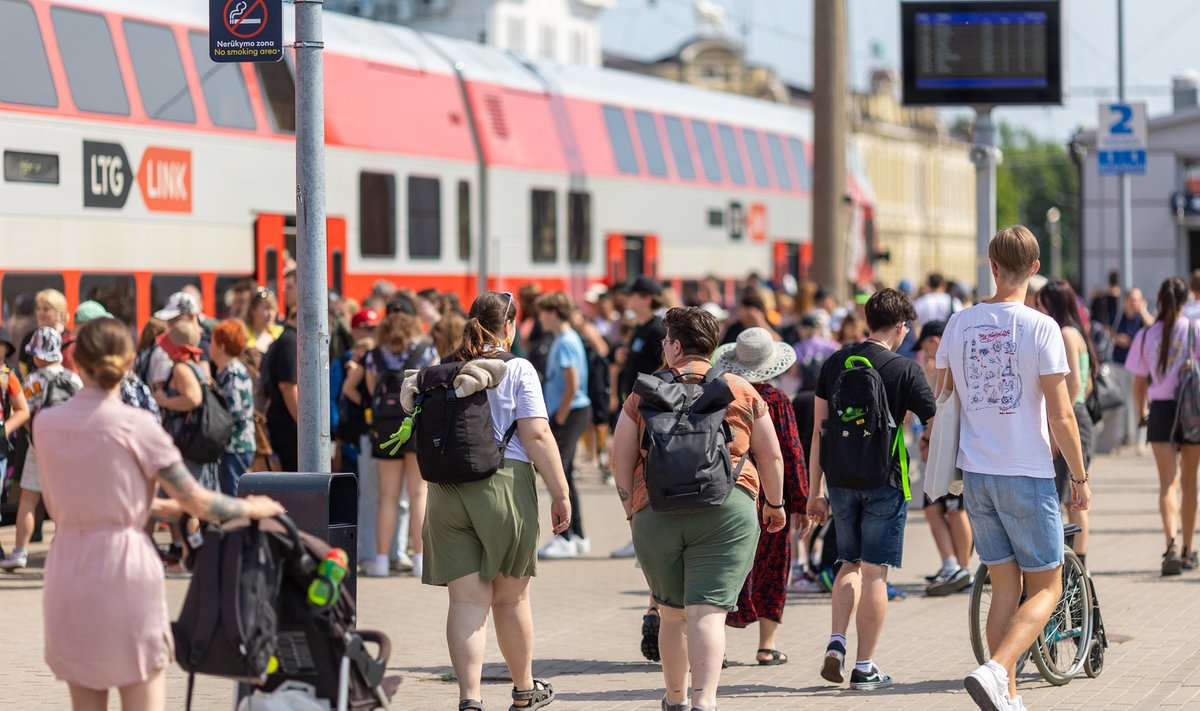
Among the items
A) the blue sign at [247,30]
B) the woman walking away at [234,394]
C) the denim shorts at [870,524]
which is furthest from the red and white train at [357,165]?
the denim shorts at [870,524]

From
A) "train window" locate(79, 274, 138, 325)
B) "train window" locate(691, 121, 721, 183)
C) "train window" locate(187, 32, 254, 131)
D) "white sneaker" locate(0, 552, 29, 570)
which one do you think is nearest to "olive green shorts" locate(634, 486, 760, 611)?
"white sneaker" locate(0, 552, 29, 570)

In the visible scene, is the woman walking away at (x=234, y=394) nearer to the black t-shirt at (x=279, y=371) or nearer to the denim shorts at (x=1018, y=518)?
the black t-shirt at (x=279, y=371)

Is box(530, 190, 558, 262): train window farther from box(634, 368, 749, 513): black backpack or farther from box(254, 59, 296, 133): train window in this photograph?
box(634, 368, 749, 513): black backpack

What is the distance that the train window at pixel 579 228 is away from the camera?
80.5ft

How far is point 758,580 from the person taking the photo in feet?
30.9

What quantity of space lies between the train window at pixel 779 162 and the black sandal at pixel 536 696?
80.3 ft

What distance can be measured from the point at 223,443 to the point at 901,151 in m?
96.7

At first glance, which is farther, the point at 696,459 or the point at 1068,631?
the point at 1068,631

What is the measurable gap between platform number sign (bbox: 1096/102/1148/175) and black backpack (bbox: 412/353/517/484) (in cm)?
1518

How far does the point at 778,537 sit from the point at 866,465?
77cm

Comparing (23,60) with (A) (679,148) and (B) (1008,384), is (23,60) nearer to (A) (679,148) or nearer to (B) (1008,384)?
(B) (1008,384)

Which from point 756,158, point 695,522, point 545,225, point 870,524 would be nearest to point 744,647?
point 870,524

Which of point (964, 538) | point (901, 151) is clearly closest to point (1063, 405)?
point (964, 538)

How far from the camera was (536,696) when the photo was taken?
8062mm
